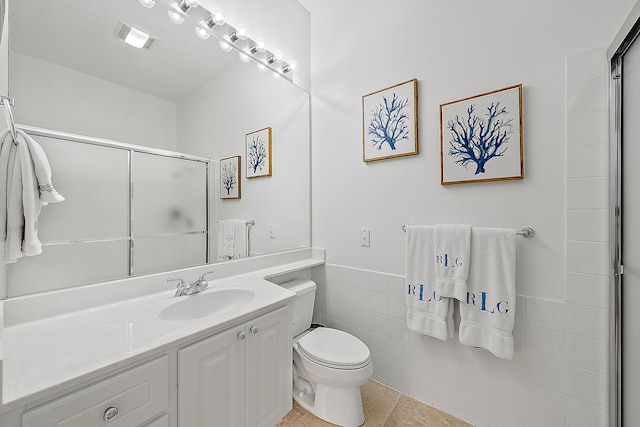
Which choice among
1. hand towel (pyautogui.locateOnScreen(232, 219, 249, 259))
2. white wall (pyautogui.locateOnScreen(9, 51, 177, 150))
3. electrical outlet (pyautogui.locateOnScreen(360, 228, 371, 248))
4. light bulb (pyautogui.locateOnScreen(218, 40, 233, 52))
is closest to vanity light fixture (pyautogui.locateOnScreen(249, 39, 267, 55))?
light bulb (pyautogui.locateOnScreen(218, 40, 233, 52))

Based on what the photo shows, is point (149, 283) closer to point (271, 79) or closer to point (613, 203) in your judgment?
point (271, 79)

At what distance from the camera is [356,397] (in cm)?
140

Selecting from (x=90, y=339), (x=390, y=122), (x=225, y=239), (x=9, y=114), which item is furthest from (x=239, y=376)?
(x=390, y=122)

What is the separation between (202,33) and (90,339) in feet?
5.06

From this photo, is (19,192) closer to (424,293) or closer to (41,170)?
(41,170)

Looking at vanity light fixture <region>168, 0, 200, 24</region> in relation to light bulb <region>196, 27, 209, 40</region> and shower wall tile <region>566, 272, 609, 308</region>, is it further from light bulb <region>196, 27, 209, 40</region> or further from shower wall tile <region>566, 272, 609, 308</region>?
shower wall tile <region>566, 272, 609, 308</region>

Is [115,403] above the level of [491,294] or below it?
A: below

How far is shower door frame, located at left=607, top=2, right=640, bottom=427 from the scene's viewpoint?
1054 millimetres

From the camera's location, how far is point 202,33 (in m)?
1.48

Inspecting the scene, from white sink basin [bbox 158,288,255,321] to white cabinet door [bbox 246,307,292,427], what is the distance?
18 cm

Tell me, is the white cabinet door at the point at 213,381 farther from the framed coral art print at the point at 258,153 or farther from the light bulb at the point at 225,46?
the light bulb at the point at 225,46

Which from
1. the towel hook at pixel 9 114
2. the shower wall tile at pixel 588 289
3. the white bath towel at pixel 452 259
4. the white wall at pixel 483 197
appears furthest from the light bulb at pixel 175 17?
the shower wall tile at pixel 588 289

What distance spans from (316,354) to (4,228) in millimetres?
1367

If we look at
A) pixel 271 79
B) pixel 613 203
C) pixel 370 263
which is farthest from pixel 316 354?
pixel 271 79
